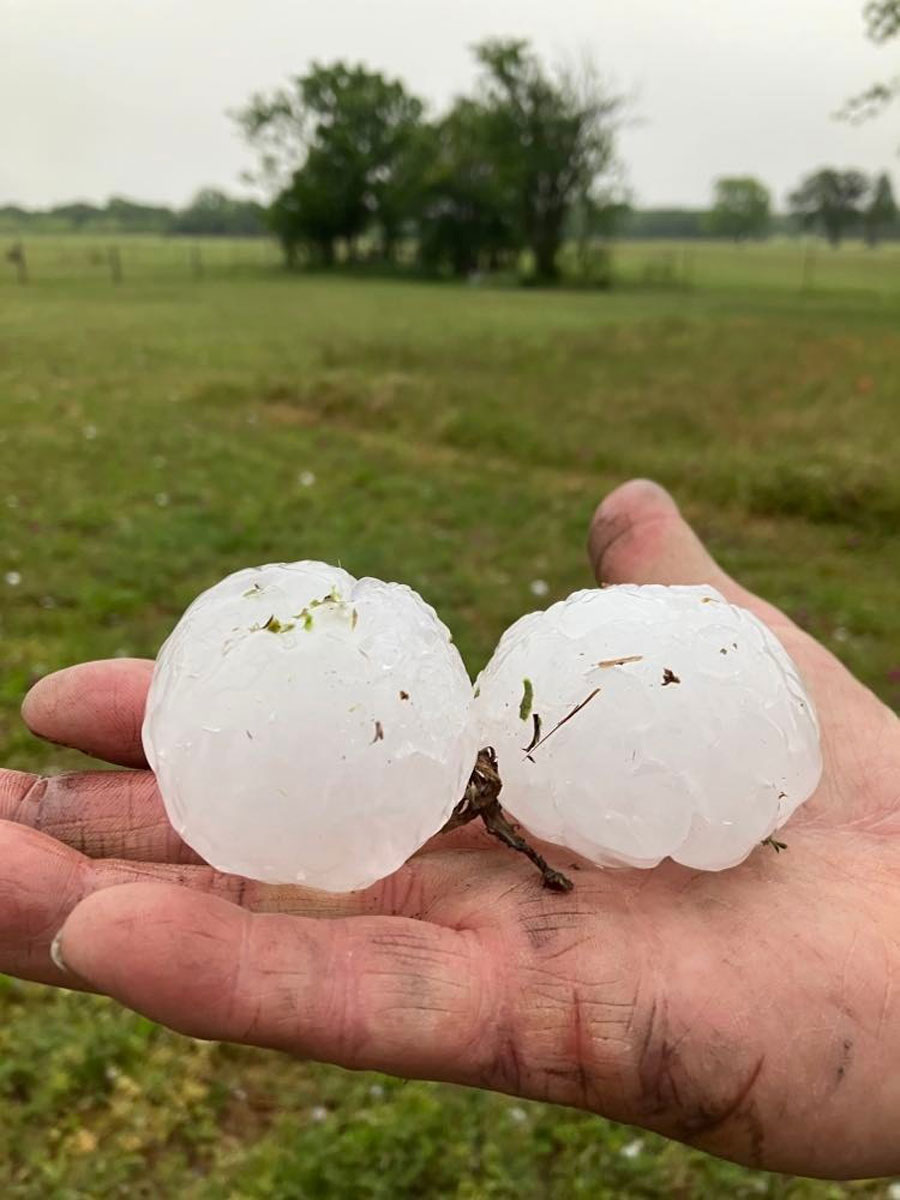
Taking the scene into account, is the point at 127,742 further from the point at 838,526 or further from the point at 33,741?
the point at 838,526

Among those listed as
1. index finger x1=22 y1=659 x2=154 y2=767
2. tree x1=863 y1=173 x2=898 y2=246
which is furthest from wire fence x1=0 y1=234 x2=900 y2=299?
index finger x1=22 y1=659 x2=154 y2=767

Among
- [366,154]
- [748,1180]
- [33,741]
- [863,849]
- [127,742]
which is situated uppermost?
[366,154]

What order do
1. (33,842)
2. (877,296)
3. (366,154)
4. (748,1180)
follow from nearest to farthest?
(33,842) < (748,1180) < (877,296) < (366,154)

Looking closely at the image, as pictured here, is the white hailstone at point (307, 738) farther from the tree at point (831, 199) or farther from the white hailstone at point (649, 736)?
the tree at point (831, 199)

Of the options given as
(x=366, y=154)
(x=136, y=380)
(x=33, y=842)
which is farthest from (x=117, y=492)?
(x=366, y=154)

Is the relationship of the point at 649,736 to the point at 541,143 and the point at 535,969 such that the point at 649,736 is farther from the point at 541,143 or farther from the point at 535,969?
the point at 541,143

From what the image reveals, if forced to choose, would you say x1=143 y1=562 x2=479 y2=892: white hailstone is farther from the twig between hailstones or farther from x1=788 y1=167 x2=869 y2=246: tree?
x1=788 y1=167 x2=869 y2=246: tree
